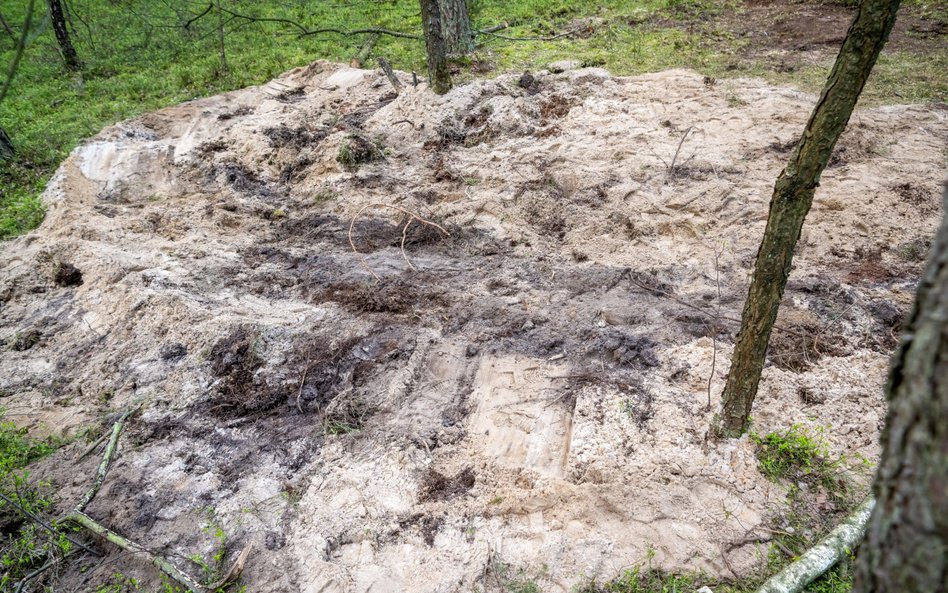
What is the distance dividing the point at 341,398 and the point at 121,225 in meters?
3.56

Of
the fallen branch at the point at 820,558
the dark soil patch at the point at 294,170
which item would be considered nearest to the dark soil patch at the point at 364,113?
the dark soil patch at the point at 294,170

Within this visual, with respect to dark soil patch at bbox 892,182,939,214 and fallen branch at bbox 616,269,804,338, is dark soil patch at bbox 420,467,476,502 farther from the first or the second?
dark soil patch at bbox 892,182,939,214

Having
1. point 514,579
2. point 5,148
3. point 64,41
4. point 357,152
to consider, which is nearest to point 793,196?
point 514,579

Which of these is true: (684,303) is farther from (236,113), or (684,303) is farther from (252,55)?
(252,55)

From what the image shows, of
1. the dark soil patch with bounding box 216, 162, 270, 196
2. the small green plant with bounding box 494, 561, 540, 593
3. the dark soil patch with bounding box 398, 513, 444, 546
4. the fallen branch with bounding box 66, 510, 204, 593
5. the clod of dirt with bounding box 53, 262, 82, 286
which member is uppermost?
the dark soil patch with bounding box 216, 162, 270, 196

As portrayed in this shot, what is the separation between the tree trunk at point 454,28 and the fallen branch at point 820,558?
7.90 metres

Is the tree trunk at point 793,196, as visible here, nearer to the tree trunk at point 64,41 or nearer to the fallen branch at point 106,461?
the fallen branch at point 106,461

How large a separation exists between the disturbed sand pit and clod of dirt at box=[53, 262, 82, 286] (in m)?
0.05

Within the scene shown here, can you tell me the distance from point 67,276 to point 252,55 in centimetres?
648

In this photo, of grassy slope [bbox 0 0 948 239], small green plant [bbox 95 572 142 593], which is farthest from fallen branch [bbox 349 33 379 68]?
small green plant [bbox 95 572 142 593]

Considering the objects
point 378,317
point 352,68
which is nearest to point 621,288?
point 378,317

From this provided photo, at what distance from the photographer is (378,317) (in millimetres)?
4250

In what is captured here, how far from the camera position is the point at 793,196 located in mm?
2398

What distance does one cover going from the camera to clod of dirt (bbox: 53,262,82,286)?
4.83m
